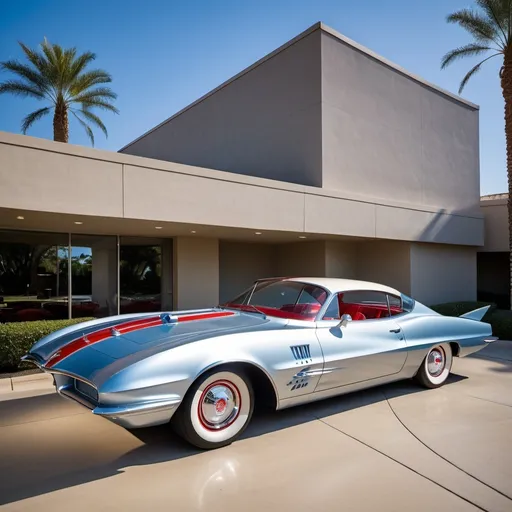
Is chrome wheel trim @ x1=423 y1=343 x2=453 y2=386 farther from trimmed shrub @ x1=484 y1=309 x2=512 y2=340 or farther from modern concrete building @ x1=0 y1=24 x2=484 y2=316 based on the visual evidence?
trimmed shrub @ x1=484 y1=309 x2=512 y2=340

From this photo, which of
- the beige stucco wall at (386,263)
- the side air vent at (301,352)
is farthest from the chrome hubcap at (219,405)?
the beige stucco wall at (386,263)

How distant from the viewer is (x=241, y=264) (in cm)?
1348

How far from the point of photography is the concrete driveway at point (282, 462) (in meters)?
2.95

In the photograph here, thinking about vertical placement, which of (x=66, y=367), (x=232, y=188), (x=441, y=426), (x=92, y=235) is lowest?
(x=441, y=426)

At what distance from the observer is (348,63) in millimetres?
11734

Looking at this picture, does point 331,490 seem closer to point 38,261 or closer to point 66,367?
point 66,367

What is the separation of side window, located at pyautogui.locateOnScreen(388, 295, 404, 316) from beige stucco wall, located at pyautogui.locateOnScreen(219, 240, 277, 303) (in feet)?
25.6

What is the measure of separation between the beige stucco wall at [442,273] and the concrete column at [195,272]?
5904mm

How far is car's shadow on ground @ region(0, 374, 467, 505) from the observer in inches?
125

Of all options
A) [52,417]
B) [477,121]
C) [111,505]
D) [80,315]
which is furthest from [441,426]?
[477,121]

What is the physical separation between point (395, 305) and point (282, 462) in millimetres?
2817

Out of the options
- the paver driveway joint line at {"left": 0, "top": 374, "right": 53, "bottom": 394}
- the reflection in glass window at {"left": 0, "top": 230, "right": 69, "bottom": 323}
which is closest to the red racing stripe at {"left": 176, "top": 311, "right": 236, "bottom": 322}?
the paver driveway joint line at {"left": 0, "top": 374, "right": 53, "bottom": 394}

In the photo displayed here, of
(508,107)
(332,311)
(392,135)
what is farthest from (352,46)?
(332,311)

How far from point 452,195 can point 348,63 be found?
19.8 ft
